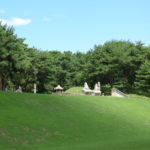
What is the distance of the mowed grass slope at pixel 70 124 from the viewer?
19312mm

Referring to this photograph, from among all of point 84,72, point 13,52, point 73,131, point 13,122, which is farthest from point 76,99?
point 84,72

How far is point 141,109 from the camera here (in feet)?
125

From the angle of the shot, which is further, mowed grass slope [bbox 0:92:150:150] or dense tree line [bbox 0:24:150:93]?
dense tree line [bbox 0:24:150:93]

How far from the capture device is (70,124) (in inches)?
1007

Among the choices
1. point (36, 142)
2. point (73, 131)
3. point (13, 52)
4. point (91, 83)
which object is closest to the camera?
point (36, 142)

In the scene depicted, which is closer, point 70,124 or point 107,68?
point 70,124

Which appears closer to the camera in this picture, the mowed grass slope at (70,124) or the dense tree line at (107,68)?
the mowed grass slope at (70,124)

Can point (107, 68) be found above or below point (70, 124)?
above

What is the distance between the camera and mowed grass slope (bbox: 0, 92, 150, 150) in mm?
19312

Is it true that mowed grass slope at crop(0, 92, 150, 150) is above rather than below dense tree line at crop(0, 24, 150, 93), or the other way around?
below

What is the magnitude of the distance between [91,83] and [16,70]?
2234cm

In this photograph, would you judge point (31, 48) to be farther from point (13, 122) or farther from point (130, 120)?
point (13, 122)

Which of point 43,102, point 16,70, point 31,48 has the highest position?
point 31,48

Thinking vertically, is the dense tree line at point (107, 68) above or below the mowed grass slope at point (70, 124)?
above
